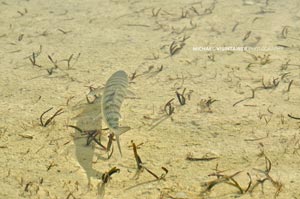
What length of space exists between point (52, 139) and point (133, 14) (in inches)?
156

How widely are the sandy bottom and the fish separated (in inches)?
15.0

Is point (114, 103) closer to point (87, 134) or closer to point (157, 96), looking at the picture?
point (87, 134)

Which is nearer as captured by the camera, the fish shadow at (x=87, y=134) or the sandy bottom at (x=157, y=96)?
the sandy bottom at (x=157, y=96)

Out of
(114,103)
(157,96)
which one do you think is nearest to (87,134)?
(114,103)

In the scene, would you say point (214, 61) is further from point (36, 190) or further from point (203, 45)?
point (36, 190)

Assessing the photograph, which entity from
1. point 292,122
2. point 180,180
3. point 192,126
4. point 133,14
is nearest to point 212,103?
point 192,126

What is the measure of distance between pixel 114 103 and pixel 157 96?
120 cm

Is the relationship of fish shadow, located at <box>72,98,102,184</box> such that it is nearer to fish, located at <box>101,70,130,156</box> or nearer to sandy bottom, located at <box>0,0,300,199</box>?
sandy bottom, located at <box>0,0,300,199</box>

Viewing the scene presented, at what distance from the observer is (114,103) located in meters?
4.04

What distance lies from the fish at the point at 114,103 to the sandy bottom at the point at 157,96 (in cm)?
38

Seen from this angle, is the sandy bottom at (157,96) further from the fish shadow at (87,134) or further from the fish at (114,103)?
the fish at (114,103)

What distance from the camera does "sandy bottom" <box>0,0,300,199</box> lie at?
3.78 meters

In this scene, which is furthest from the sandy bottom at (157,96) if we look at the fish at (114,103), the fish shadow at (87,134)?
A: the fish at (114,103)

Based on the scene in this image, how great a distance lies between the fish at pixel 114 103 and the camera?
3736mm
